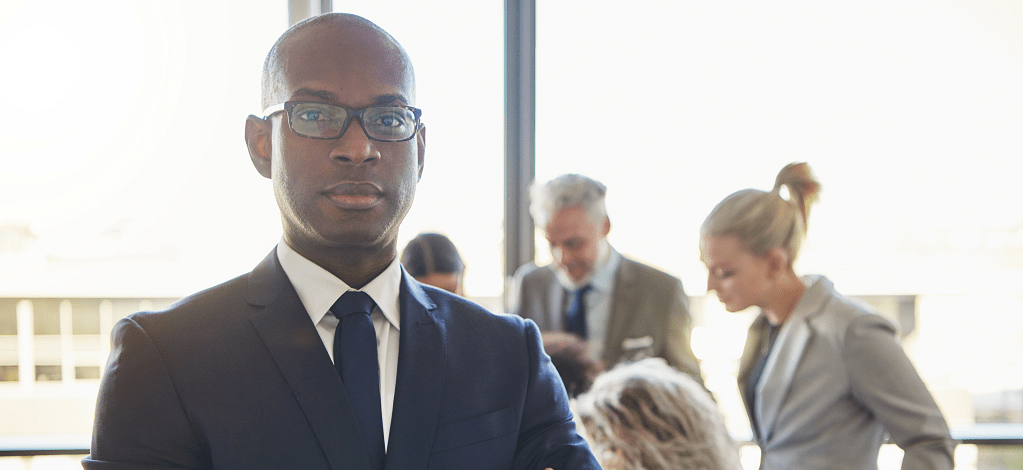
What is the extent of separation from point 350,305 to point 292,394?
0.32 ft

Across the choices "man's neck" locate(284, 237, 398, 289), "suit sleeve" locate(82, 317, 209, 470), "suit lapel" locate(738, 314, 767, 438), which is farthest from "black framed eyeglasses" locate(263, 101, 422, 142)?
"suit lapel" locate(738, 314, 767, 438)

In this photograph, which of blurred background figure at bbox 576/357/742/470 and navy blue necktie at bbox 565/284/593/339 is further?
navy blue necktie at bbox 565/284/593/339

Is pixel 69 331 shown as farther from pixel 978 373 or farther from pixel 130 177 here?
pixel 978 373

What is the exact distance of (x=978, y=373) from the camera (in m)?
2.47

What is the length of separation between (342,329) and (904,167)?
7.45ft

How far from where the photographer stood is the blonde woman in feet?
3.98

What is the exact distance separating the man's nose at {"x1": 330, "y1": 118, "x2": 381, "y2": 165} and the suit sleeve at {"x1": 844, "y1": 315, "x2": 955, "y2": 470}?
1077mm

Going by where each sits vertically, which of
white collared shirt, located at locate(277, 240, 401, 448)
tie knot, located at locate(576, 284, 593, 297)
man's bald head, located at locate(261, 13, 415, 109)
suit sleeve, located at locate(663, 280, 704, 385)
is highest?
man's bald head, located at locate(261, 13, 415, 109)

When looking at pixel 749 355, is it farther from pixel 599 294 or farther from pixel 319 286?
pixel 319 286

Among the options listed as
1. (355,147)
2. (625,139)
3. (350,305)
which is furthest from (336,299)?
(625,139)

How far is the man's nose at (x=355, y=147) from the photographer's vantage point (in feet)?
1.89

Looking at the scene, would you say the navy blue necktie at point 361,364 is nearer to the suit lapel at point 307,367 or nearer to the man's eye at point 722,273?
the suit lapel at point 307,367

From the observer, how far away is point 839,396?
1.28m

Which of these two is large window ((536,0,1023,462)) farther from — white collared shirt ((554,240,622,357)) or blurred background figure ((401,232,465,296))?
blurred background figure ((401,232,465,296))
